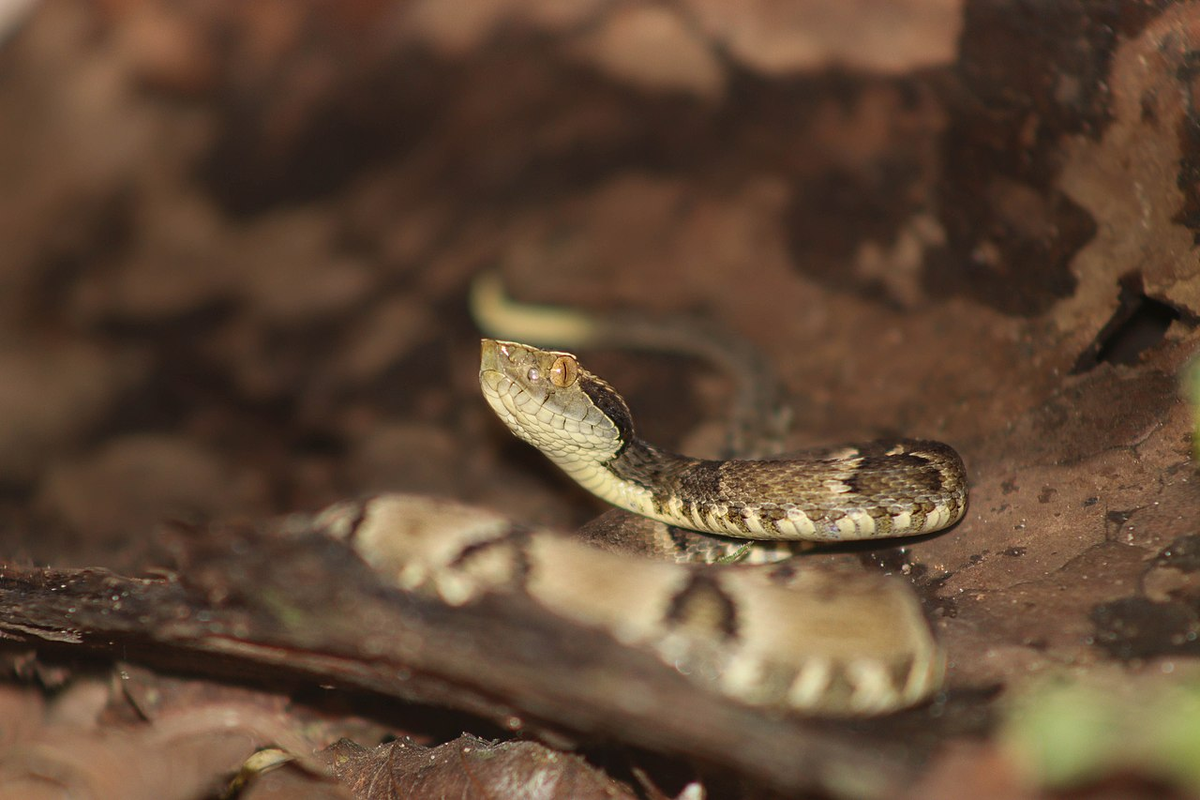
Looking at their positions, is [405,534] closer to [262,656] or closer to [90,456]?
[262,656]

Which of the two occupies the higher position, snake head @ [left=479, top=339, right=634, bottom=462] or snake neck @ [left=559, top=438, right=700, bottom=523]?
snake head @ [left=479, top=339, right=634, bottom=462]

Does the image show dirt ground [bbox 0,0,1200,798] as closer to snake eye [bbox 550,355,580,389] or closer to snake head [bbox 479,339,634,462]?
snake head [bbox 479,339,634,462]

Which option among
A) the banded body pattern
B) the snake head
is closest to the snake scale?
the banded body pattern

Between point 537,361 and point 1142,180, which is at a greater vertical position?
point 1142,180

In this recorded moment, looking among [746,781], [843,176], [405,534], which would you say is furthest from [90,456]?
[843,176]

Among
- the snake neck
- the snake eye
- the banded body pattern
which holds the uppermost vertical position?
the snake eye

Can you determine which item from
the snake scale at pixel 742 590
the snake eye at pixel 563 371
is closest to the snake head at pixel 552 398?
the snake eye at pixel 563 371
